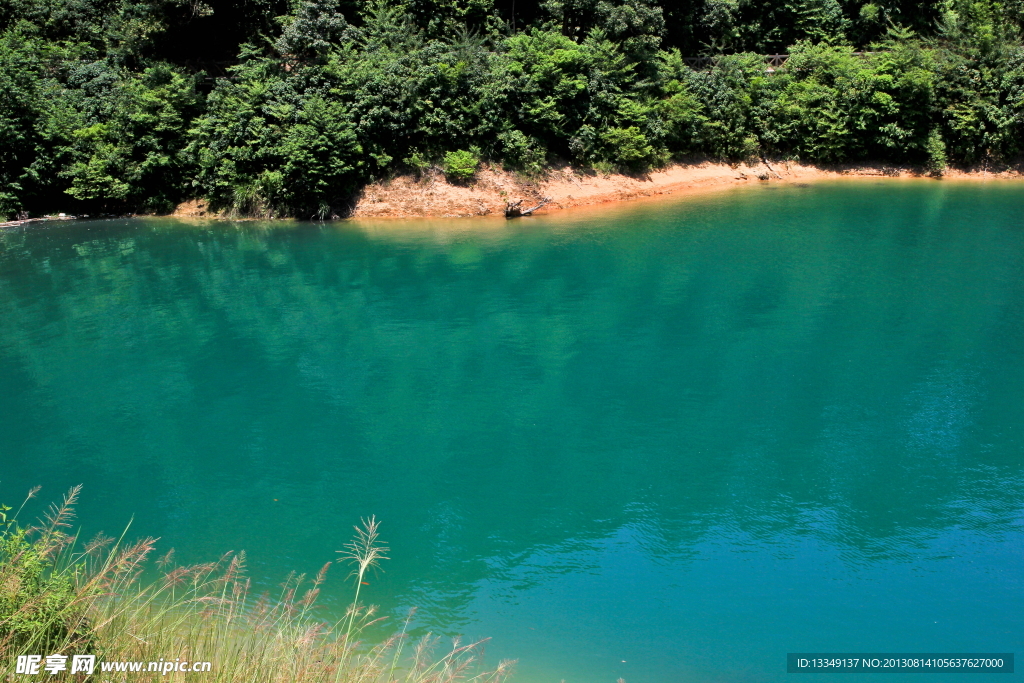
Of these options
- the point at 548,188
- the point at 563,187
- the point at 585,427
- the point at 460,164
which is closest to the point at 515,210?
the point at 548,188

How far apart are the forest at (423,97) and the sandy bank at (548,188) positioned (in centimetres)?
59

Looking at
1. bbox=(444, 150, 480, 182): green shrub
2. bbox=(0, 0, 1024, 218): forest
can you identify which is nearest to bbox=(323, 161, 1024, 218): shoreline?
bbox=(444, 150, 480, 182): green shrub

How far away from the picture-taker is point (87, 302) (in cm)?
2253

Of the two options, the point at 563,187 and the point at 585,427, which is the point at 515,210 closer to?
the point at 563,187

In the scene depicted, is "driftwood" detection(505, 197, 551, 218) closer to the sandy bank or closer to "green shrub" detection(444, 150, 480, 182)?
the sandy bank

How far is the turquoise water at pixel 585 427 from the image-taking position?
1036cm

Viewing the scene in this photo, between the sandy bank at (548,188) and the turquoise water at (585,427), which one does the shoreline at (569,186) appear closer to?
the sandy bank at (548,188)

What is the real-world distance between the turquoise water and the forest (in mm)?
6678

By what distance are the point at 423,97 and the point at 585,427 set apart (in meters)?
20.7

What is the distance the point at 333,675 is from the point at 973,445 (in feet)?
39.5

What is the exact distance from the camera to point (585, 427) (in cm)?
1498

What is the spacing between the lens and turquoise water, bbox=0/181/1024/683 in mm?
10359

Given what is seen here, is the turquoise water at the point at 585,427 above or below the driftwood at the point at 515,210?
below

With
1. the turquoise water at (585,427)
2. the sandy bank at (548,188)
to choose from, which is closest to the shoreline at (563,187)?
the sandy bank at (548,188)
